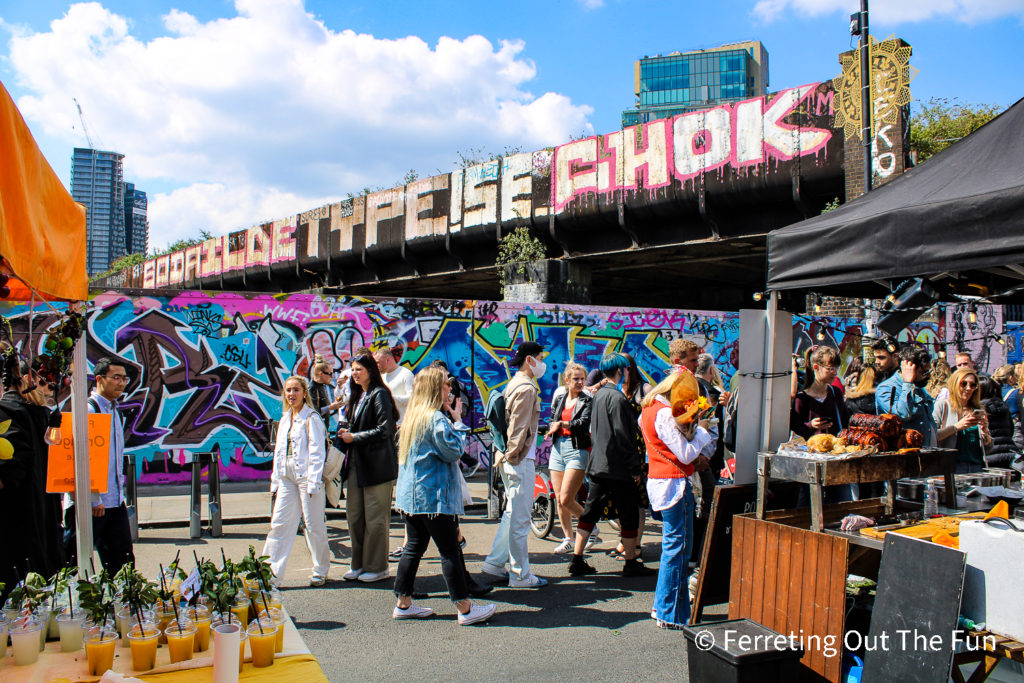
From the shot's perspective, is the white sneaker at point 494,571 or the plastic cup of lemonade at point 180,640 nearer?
the plastic cup of lemonade at point 180,640

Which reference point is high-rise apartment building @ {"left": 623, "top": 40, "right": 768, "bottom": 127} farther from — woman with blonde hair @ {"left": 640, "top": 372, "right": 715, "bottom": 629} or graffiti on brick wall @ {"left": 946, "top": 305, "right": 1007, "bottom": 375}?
woman with blonde hair @ {"left": 640, "top": 372, "right": 715, "bottom": 629}

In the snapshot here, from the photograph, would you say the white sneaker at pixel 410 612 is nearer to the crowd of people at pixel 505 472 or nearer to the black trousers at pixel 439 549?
the crowd of people at pixel 505 472

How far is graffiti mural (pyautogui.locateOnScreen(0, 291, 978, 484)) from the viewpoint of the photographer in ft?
34.2

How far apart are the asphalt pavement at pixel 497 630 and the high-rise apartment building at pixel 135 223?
63468 mm

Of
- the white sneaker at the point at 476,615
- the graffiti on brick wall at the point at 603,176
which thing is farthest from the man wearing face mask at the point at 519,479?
the graffiti on brick wall at the point at 603,176

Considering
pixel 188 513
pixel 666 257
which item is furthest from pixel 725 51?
pixel 188 513

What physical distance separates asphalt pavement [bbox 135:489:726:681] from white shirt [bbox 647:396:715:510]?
101 centimetres

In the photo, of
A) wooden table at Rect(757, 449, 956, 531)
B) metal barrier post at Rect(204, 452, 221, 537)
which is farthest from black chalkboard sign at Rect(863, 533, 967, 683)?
metal barrier post at Rect(204, 452, 221, 537)

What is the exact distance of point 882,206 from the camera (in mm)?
4211

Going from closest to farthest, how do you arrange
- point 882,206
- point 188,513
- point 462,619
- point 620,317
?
point 882,206 → point 462,619 → point 188,513 → point 620,317

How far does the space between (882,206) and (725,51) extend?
524ft

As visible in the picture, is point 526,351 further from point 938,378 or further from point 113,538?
point 938,378

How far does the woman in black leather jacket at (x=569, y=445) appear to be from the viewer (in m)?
6.96

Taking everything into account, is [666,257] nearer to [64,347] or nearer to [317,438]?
[317,438]
